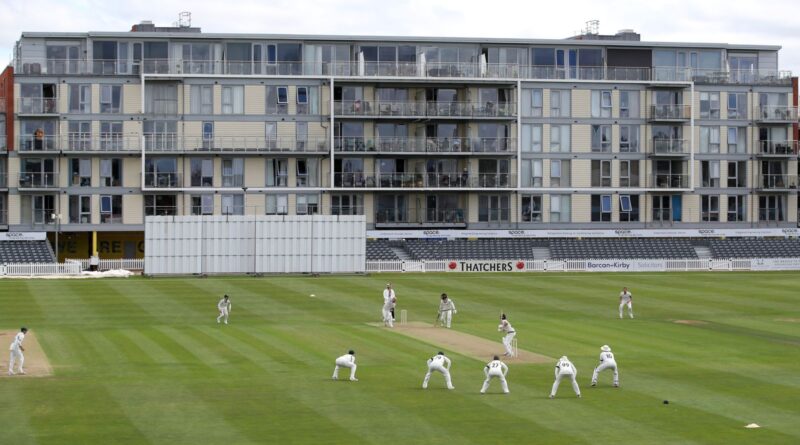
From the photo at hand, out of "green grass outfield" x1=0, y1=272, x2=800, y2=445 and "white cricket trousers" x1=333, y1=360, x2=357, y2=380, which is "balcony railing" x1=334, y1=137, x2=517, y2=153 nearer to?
"green grass outfield" x1=0, y1=272, x2=800, y2=445

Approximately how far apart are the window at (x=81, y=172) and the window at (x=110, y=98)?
14.0 ft

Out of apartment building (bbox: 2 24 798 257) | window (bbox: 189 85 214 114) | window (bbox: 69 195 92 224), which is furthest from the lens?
window (bbox: 189 85 214 114)

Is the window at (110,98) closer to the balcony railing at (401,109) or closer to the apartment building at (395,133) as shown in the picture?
the apartment building at (395,133)

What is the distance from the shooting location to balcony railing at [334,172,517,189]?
350 ft

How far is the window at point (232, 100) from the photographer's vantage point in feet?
345

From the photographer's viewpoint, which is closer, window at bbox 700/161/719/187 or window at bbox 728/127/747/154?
window at bbox 700/161/719/187

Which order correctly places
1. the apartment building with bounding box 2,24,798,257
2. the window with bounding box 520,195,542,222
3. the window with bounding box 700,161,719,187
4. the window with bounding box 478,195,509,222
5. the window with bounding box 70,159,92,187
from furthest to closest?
the window with bounding box 700,161,719,187 < the window with bounding box 520,195,542,222 < the window with bounding box 478,195,509,222 < the window with bounding box 70,159,92,187 < the apartment building with bounding box 2,24,798,257

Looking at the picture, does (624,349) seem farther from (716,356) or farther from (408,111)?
(408,111)

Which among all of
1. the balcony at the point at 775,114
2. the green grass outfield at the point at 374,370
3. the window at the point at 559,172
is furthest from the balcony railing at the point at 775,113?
the green grass outfield at the point at 374,370

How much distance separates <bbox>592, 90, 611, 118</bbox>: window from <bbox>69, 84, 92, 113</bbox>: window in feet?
131

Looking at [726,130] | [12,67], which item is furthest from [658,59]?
[12,67]

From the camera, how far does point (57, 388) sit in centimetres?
4044

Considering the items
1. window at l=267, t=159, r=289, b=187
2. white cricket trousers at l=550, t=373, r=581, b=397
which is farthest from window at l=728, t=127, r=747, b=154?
white cricket trousers at l=550, t=373, r=581, b=397

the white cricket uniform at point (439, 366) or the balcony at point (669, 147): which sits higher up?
the balcony at point (669, 147)
